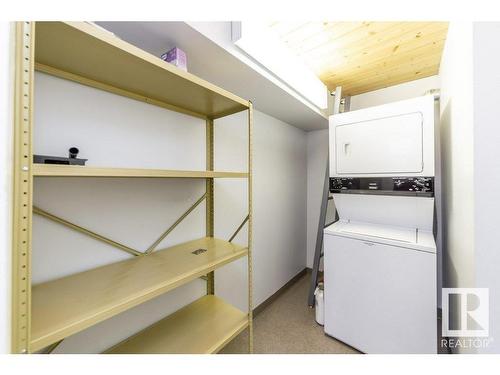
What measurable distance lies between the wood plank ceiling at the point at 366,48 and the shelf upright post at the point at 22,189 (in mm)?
1297

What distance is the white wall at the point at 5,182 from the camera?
0.52 metres

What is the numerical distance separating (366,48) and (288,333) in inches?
97.7

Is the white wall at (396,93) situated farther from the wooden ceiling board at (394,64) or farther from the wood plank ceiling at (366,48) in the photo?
the wooden ceiling board at (394,64)

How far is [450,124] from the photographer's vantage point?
1492 mm

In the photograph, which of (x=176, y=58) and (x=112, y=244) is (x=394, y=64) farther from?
(x=112, y=244)

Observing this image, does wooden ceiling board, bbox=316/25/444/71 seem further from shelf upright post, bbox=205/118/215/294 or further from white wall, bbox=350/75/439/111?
shelf upright post, bbox=205/118/215/294

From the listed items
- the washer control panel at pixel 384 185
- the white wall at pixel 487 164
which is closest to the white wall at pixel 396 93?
the washer control panel at pixel 384 185

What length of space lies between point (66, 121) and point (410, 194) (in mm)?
2162

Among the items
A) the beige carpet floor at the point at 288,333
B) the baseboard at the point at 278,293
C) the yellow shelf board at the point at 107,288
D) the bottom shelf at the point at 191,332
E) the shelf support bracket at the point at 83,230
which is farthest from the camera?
the baseboard at the point at 278,293

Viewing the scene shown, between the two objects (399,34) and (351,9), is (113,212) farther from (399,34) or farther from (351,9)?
(399,34)

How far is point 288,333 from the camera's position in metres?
1.85

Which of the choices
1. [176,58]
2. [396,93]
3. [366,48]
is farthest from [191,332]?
[396,93]

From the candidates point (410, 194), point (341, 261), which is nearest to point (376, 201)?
point (410, 194)
